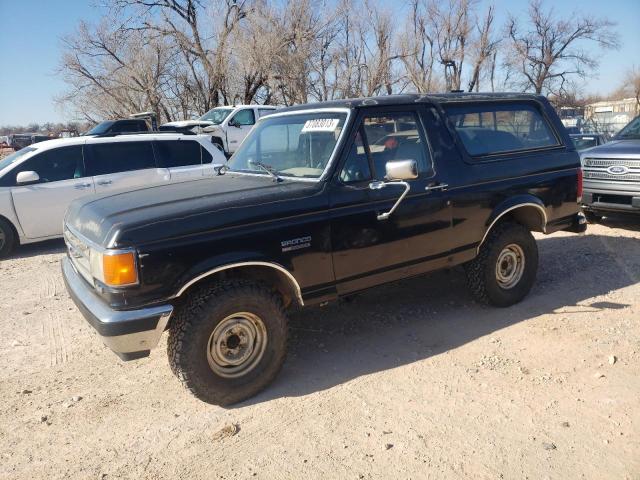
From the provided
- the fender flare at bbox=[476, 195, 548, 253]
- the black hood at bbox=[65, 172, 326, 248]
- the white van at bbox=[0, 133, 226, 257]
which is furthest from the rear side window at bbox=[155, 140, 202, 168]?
the fender flare at bbox=[476, 195, 548, 253]

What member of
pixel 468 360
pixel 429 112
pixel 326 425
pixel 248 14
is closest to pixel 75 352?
pixel 326 425

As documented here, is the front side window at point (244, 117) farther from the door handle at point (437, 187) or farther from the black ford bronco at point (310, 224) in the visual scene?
the door handle at point (437, 187)

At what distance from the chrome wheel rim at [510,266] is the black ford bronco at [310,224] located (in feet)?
0.05

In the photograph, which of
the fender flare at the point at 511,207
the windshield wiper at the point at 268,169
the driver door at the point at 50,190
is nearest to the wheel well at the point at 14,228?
the driver door at the point at 50,190

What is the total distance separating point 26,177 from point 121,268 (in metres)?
5.58

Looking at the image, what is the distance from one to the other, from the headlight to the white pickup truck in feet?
41.8

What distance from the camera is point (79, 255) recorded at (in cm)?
351

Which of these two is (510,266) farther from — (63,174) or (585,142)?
(585,142)

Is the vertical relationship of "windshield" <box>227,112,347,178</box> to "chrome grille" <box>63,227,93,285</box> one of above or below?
above

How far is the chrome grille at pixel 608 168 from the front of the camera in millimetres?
7109

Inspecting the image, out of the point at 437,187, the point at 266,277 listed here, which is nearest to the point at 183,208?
the point at 266,277

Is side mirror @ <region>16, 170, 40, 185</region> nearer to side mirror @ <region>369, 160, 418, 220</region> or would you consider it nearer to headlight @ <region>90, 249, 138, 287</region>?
headlight @ <region>90, 249, 138, 287</region>

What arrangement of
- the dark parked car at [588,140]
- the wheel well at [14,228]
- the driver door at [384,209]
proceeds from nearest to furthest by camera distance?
the driver door at [384,209], the wheel well at [14,228], the dark parked car at [588,140]

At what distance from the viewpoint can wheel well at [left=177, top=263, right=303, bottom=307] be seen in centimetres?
325
